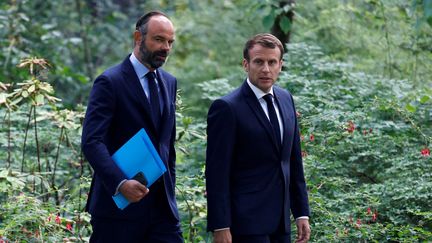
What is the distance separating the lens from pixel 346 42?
12008 mm

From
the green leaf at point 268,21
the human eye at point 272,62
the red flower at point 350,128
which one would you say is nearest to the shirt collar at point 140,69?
the human eye at point 272,62

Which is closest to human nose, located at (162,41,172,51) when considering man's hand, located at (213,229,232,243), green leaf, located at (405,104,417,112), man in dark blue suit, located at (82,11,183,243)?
man in dark blue suit, located at (82,11,183,243)

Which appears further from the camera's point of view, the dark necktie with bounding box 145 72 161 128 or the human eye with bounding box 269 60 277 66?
the human eye with bounding box 269 60 277 66

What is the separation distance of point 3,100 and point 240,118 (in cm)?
264

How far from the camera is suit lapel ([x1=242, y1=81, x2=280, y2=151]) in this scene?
5.31m

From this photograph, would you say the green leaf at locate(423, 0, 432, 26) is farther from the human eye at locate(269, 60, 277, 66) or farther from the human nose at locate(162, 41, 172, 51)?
the human nose at locate(162, 41, 172, 51)

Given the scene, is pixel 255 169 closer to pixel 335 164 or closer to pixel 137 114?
pixel 137 114

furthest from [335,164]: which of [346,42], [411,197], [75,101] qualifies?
[75,101]

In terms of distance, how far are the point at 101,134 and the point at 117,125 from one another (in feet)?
0.67

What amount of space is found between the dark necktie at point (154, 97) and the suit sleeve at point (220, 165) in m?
0.31

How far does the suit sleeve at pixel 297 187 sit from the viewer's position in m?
5.56

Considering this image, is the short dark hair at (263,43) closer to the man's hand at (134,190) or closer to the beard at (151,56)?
the beard at (151,56)

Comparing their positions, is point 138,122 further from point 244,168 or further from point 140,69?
point 244,168

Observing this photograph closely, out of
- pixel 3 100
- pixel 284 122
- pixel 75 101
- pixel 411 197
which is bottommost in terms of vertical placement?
pixel 411 197
